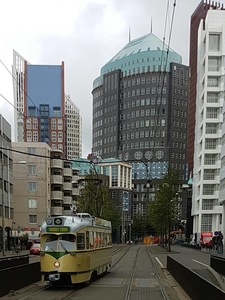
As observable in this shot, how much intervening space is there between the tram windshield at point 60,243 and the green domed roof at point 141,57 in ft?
408

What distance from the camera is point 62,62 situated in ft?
463

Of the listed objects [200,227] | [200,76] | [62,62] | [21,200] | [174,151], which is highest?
[62,62]

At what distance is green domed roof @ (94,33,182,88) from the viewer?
145 m

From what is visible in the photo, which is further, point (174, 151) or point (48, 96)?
point (174, 151)

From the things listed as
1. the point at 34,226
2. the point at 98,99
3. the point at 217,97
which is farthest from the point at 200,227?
the point at 98,99

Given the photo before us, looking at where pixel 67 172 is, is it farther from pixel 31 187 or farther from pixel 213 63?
pixel 213 63

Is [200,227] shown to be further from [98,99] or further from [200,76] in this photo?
[98,99]

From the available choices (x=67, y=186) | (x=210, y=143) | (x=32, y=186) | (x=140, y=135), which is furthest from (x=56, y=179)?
(x=140, y=135)

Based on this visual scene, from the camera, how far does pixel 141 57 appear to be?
152000 mm

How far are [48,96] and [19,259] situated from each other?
398 feet

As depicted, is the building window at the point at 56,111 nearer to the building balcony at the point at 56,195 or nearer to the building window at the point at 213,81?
the building balcony at the point at 56,195

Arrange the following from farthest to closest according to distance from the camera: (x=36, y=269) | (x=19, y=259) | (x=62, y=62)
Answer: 1. (x=62, y=62)
2. (x=19, y=259)
3. (x=36, y=269)

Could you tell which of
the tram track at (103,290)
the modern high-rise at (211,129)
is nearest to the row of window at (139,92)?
the modern high-rise at (211,129)

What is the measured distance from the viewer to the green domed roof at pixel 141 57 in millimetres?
144875
